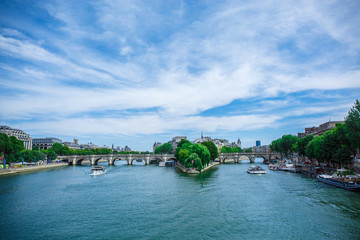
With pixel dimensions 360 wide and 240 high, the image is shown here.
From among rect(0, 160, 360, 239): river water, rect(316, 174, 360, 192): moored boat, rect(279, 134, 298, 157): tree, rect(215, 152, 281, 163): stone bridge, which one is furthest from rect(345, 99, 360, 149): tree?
rect(215, 152, 281, 163): stone bridge

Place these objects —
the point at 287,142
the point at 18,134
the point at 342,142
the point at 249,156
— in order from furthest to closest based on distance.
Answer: the point at 18,134 < the point at 249,156 < the point at 287,142 < the point at 342,142

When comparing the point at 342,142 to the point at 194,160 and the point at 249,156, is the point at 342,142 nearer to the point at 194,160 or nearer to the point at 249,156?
the point at 194,160

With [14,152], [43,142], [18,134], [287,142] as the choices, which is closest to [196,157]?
[287,142]

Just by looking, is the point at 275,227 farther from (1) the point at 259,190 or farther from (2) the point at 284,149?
(2) the point at 284,149

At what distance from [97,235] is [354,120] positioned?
37.6m

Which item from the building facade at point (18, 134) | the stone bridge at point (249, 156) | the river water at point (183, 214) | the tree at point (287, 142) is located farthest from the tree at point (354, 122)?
the building facade at point (18, 134)

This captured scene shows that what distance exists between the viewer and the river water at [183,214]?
21656mm

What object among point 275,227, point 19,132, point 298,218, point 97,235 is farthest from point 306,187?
point 19,132

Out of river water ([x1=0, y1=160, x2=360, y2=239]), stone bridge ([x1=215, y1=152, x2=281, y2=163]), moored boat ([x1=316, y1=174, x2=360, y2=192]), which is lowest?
river water ([x1=0, y1=160, x2=360, y2=239])

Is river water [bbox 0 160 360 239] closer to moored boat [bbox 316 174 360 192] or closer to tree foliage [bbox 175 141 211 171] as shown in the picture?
moored boat [bbox 316 174 360 192]

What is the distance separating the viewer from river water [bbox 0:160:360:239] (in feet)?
71.1

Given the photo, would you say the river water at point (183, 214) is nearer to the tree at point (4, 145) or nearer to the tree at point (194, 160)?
the tree at point (194, 160)

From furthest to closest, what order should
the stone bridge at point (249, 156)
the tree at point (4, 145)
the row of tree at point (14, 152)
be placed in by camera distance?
the stone bridge at point (249, 156)
the row of tree at point (14, 152)
the tree at point (4, 145)

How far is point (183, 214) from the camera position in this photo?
2681 centimetres
